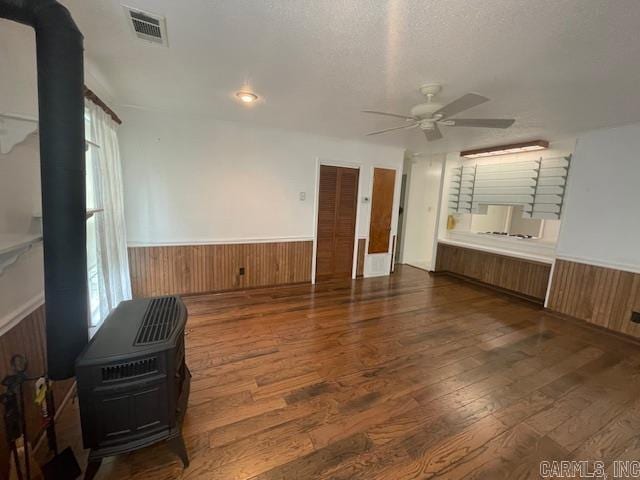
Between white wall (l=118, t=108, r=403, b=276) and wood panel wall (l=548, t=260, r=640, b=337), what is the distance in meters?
3.44

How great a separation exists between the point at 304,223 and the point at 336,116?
171 centimetres

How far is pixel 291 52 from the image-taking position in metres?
1.81

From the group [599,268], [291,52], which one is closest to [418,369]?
[291,52]

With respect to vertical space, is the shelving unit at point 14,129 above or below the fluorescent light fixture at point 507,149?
below

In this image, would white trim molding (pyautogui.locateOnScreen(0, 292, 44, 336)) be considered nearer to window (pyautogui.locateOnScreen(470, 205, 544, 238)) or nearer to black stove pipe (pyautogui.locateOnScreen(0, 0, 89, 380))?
black stove pipe (pyautogui.locateOnScreen(0, 0, 89, 380))

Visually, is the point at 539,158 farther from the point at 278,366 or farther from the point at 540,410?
the point at 278,366

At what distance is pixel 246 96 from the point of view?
104 inches

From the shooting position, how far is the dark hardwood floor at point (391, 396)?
150 centimetres

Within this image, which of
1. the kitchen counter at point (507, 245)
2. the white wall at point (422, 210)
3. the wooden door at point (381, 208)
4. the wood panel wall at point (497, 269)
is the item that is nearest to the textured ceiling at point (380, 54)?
the kitchen counter at point (507, 245)

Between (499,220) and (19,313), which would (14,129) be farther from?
(499,220)

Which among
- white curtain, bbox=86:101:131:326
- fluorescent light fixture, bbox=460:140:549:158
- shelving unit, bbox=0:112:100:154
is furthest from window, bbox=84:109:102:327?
fluorescent light fixture, bbox=460:140:549:158

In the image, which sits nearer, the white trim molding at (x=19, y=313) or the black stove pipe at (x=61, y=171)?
the black stove pipe at (x=61, y=171)

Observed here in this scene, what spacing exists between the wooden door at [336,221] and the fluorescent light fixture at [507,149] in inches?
80.8

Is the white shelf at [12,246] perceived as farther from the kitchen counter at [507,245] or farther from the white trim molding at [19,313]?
the kitchen counter at [507,245]
